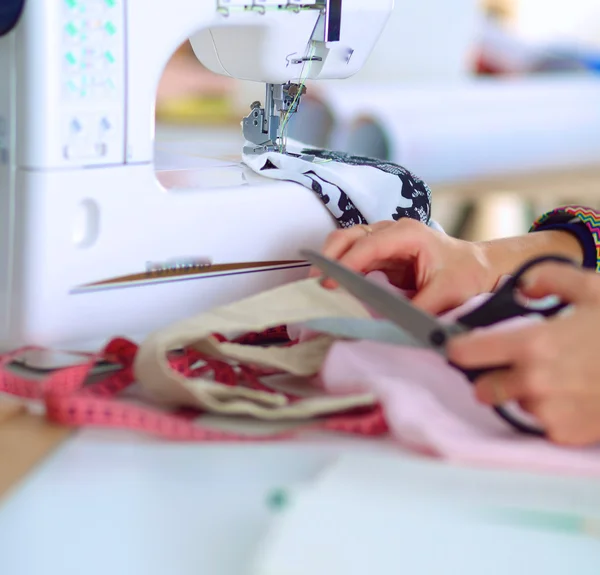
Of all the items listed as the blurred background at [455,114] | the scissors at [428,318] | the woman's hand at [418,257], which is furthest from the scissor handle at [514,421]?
the blurred background at [455,114]

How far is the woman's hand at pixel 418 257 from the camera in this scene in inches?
36.4

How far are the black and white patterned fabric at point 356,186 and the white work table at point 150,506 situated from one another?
15.7 inches

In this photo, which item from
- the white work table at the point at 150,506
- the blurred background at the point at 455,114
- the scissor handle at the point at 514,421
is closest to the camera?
the white work table at the point at 150,506

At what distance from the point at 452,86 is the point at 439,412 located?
100 inches

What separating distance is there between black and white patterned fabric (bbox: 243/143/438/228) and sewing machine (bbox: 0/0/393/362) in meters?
0.02

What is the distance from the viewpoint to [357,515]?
600 mm

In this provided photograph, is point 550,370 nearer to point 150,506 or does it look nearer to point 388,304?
point 388,304

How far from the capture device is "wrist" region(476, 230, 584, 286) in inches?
41.1

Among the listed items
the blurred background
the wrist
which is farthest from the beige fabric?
the blurred background

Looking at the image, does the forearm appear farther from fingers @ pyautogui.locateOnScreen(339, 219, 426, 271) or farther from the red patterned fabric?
the red patterned fabric

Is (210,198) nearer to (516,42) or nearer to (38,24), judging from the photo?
(38,24)

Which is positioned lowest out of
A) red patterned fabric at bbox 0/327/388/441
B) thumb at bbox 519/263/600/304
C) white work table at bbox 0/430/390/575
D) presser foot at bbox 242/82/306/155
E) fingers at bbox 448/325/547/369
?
white work table at bbox 0/430/390/575

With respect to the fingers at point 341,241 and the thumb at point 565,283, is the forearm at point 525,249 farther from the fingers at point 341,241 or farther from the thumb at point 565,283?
the thumb at point 565,283

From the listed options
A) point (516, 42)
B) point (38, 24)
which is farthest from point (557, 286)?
point (516, 42)
